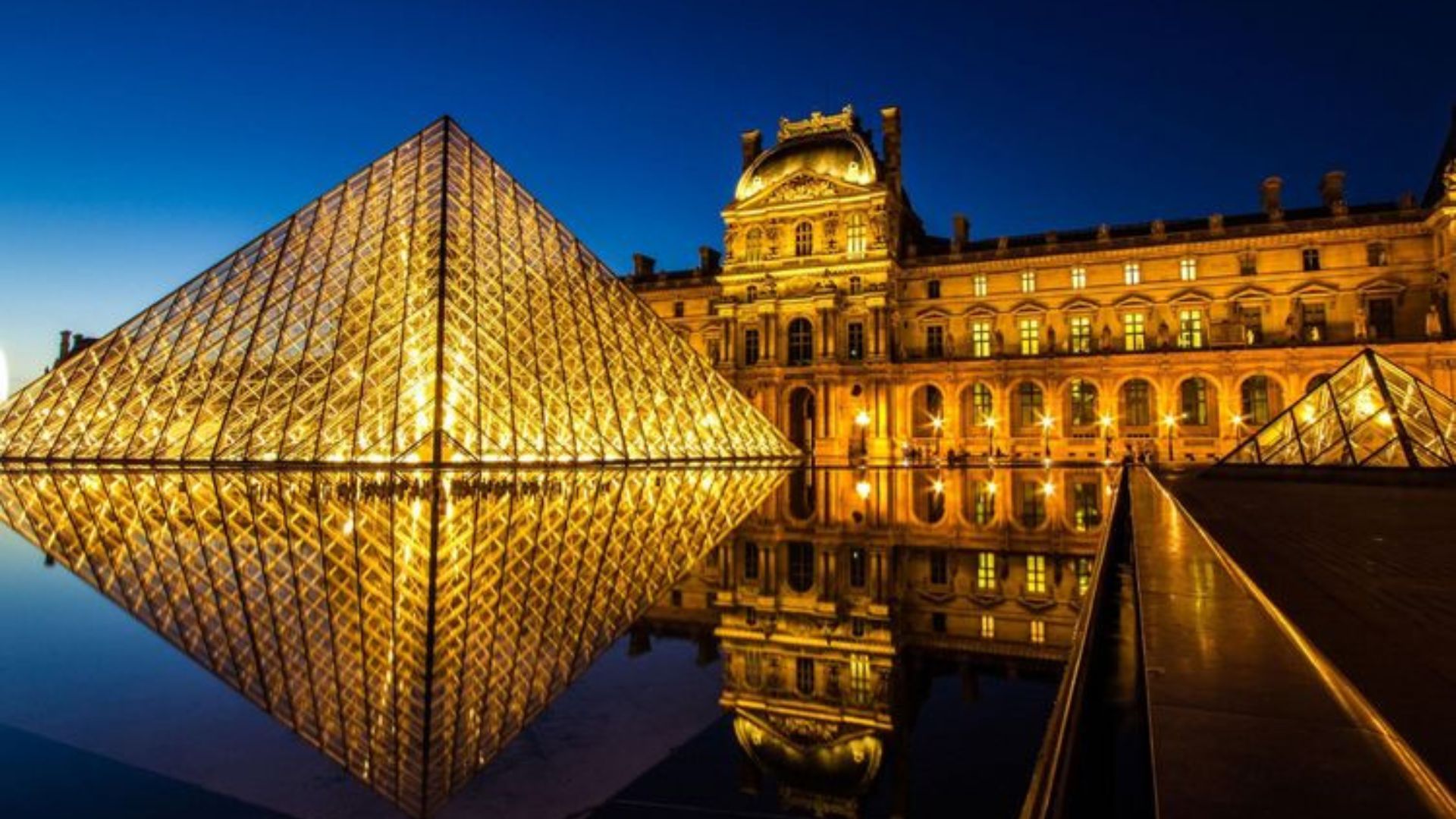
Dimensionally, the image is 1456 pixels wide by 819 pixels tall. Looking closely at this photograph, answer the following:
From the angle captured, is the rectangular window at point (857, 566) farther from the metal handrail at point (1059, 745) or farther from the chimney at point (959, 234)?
the chimney at point (959, 234)

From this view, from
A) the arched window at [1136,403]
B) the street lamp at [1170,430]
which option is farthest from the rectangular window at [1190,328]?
the street lamp at [1170,430]

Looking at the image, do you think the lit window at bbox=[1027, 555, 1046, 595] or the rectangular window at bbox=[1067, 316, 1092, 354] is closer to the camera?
the lit window at bbox=[1027, 555, 1046, 595]

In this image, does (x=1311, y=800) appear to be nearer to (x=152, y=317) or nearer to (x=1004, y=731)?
(x=1004, y=731)

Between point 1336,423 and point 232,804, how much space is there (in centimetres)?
1816

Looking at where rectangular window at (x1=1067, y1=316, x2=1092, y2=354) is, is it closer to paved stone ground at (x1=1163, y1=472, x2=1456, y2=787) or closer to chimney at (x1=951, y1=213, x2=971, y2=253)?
chimney at (x1=951, y1=213, x2=971, y2=253)

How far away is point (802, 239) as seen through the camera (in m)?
39.0

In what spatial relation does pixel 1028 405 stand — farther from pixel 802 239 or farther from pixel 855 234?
pixel 802 239

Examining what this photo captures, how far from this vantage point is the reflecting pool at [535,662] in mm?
2793

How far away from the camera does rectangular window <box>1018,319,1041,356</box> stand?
36719 millimetres

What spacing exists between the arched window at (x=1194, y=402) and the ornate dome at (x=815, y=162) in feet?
52.9

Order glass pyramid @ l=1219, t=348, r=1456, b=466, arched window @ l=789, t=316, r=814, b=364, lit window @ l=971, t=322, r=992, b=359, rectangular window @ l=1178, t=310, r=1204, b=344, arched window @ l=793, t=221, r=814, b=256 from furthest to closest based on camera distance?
arched window @ l=789, t=316, r=814, b=364 → arched window @ l=793, t=221, r=814, b=256 → lit window @ l=971, t=322, r=992, b=359 → rectangular window @ l=1178, t=310, r=1204, b=344 → glass pyramid @ l=1219, t=348, r=1456, b=466

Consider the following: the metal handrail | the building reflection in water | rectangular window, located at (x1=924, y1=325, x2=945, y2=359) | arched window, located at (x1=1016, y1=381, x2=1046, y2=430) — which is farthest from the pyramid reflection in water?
rectangular window, located at (x1=924, y1=325, x2=945, y2=359)

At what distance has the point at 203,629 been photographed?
183 inches

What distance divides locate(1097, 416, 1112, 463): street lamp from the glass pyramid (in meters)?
16.0
